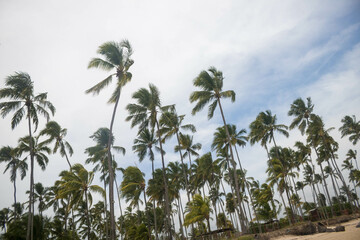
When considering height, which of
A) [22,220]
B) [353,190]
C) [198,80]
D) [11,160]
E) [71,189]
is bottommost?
[353,190]

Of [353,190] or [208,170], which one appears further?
[353,190]

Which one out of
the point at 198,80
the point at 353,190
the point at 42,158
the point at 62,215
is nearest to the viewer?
the point at 198,80

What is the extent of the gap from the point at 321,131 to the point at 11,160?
161ft

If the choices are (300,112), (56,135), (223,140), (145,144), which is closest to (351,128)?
(300,112)

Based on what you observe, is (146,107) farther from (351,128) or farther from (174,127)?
(351,128)

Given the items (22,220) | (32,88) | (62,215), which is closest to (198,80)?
(32,88)

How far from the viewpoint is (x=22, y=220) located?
20.3m

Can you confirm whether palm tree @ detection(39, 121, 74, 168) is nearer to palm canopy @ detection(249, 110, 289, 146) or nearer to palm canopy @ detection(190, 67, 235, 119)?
palm canopy @ detection(190, 67, 235, 119)

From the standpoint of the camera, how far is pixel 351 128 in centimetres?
3794

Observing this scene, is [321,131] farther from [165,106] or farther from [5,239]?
[5,239]

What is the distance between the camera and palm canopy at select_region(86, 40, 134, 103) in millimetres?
15852

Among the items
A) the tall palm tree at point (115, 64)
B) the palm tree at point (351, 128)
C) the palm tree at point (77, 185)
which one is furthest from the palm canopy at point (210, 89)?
the palm tree at point (351, 128)

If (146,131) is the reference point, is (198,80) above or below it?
above

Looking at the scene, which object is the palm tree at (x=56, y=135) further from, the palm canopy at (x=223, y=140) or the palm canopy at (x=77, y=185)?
the palm canopy at (x=223, y=140)
